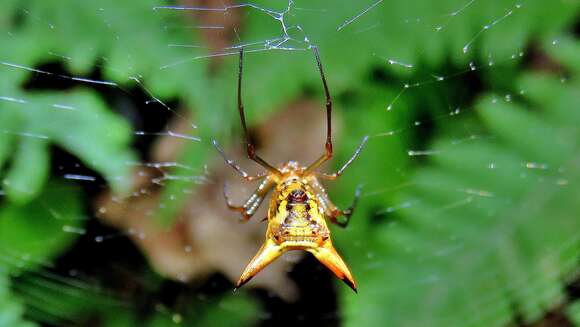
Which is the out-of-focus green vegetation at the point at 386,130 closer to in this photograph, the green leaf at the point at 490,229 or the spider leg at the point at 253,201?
the green leaf at the point at 490,229

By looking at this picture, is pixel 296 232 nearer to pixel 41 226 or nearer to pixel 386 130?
pixel 386 130

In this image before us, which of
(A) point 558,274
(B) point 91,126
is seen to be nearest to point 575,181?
(A) point 558,274

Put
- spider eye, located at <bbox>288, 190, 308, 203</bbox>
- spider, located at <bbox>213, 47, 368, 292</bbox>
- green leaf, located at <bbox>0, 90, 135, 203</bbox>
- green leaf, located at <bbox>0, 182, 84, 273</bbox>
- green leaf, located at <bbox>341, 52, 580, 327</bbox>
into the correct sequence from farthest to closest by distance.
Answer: green leaf, located at <bbox>0, 182, 84, 273</bbox>
green leaf, located at <bbox>341, 52, 580, 327</bbox>
green leaf, located at <bbox>0, 90, 135, 203</bbox>
spider eye, located at <bbox>288, 190, 308, 203</bbox>
spider, located at <bbox>213, 47, 368, 292</bbox>

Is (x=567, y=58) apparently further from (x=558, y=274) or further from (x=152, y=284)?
(x=152, y=284)

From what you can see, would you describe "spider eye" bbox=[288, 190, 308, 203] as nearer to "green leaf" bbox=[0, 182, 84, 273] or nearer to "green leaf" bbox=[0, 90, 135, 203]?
"green leaf" bbox=[0, 90, 135, 203]

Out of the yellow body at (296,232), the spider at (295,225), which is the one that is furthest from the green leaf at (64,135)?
the yellow body at (296,232)

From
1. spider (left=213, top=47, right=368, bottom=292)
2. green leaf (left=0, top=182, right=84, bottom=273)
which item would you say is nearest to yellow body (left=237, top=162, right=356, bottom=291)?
spider (left=213, top=47, right=368, bottom=292)

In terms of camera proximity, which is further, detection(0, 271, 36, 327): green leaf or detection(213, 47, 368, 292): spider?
detection(0, 271, 36, 327): green leaf
